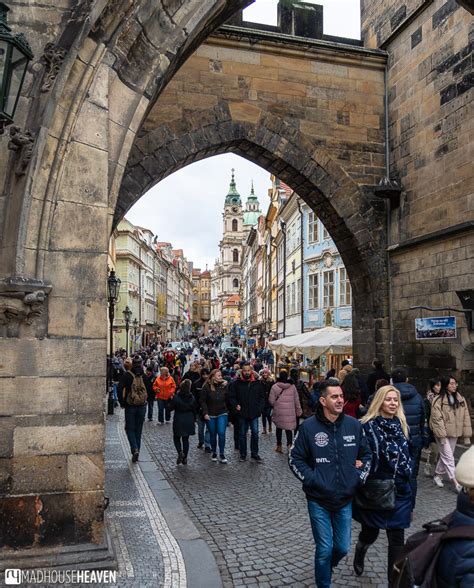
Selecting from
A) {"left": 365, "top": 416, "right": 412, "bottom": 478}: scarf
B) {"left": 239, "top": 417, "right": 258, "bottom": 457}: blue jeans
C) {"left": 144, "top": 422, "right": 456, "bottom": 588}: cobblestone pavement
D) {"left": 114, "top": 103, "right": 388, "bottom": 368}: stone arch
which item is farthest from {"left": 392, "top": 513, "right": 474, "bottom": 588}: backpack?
{"left": 114, "top": 103, "right": 388, "bottom": 368}: stone arch

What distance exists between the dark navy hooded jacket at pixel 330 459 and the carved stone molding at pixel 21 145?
2957 mm

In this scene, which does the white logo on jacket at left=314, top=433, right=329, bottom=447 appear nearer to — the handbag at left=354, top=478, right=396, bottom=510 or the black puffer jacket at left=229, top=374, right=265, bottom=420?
the handbag at left=354, top=478, right=396, bottom=510

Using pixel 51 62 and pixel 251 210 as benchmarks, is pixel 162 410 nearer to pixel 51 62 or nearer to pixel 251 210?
pixel 51 62

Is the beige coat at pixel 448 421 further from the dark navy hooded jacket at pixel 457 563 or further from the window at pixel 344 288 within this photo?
the window at pixel 344 288

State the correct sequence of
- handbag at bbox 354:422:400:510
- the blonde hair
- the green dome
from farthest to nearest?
the green dome → the blonde hair → handbag at bbox 354:422:400:510

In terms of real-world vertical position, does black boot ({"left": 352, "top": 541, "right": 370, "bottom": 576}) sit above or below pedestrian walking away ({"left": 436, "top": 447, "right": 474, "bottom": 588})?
below

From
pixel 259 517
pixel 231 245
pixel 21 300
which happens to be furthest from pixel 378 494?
pixel 231 245

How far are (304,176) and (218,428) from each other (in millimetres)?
6179

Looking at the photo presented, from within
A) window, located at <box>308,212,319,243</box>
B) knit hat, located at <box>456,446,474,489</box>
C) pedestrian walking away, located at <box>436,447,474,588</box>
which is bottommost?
pedestrian walking away, located at <box>436,447,474,588</box>

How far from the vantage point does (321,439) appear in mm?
4047

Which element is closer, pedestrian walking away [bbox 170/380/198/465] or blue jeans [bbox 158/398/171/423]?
pedestrian walking away [bbox 170/380/198/465]

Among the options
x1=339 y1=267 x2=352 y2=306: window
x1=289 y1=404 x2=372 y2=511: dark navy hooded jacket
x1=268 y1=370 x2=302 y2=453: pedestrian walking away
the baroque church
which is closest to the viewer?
x1=289 y1=404 x2=372 y2=511: dark navy hooded jacket

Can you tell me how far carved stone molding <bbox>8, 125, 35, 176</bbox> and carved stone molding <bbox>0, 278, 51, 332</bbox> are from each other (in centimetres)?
88

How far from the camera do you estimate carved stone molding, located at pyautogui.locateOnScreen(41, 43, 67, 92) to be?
464cm
